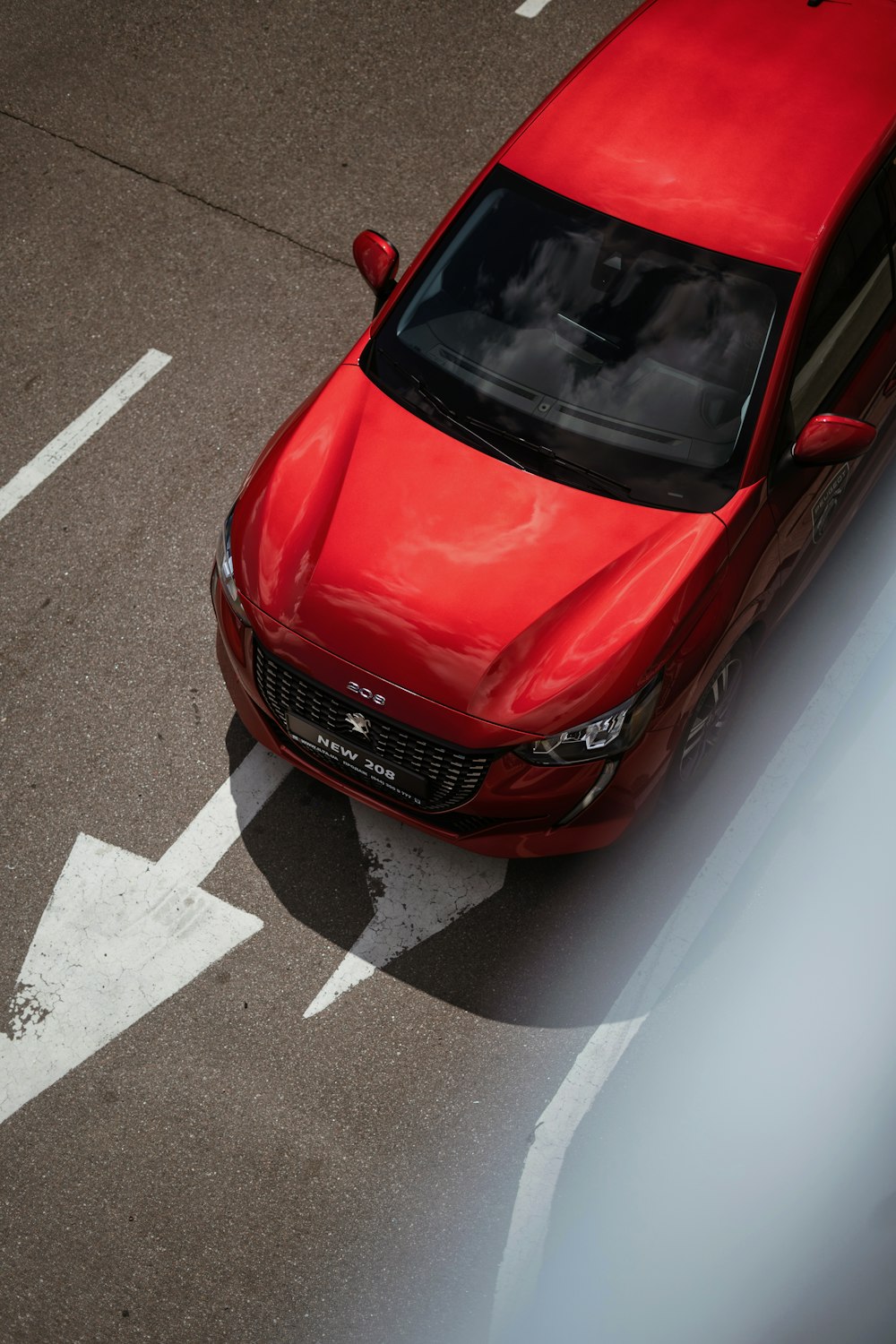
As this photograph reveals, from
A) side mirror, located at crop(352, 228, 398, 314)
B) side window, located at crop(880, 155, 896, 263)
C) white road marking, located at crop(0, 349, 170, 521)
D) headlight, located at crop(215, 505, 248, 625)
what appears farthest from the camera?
white road marking, located at crop(0, 349, 170, 521)

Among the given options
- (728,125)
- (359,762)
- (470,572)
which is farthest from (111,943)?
(728,125)

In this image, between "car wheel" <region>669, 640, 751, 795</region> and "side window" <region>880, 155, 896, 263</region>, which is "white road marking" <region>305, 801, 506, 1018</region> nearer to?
"car wheel" <region>669, 640, 751, 795</region>

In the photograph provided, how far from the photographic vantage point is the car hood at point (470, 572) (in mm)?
4113

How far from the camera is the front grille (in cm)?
418

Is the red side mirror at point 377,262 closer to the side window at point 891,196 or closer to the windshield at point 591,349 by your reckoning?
the windshield at point 591,349

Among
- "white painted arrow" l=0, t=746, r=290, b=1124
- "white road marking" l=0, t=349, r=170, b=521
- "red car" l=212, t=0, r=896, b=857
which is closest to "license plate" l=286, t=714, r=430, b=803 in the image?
"red car" l=212, t=0, r=896, b=857

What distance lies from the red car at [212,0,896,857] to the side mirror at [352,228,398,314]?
2 cm

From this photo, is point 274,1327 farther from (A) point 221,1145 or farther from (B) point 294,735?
→ (B) point 294,735

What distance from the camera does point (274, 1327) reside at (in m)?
4.06

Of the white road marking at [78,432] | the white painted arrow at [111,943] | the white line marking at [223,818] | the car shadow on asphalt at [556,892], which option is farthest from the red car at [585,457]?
the white road marking at [78,432]

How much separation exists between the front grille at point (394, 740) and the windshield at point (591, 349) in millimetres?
1058

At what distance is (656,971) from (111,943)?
2.07 m

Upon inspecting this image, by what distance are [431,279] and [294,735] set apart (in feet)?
6.09

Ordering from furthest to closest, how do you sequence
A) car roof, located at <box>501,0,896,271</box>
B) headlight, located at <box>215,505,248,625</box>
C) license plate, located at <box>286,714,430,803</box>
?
car roof, located at <box>501,0,896,271</box> → headlight, located at <box>215,505,248,625</box> → license plate, located at <box>286,714,430,803</box>
